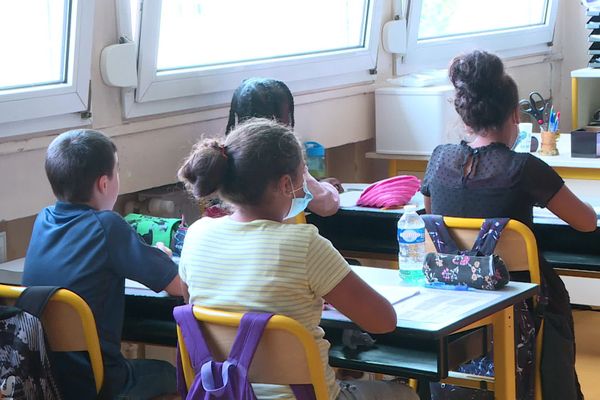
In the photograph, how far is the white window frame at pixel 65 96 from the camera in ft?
10.6

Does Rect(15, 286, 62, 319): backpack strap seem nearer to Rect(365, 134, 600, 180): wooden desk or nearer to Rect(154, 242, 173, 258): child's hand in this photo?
Rect(154, 242, 173, 258): child's hand

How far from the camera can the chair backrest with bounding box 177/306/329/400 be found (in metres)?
2.07

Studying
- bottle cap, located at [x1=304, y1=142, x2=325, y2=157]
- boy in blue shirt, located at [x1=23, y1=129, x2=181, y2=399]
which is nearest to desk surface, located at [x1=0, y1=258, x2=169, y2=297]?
boy in blue shirt, located at [x1=23, y1=129, x2=181, y2=399]

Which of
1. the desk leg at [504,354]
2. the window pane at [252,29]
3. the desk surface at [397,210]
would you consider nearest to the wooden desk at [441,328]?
the desk leg at [504,354]

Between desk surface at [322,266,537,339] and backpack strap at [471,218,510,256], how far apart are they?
167 mm

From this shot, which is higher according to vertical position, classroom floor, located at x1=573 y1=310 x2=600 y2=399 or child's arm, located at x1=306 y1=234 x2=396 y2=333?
child's arm, located at x1=306 y1=234 x2=396 y2=333

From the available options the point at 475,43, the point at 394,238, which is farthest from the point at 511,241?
the point at 475,43

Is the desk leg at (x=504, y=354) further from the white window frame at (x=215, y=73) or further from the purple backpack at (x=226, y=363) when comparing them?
the white window frame at (x=215, y=73)

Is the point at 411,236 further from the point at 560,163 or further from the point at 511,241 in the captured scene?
the point at 560,163

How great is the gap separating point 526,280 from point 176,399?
103 cm

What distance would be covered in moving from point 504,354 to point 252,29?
227 centimetres

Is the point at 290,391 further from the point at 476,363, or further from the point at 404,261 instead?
the point at 476,363

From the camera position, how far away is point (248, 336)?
2.10m

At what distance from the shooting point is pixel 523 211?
3.01 m
